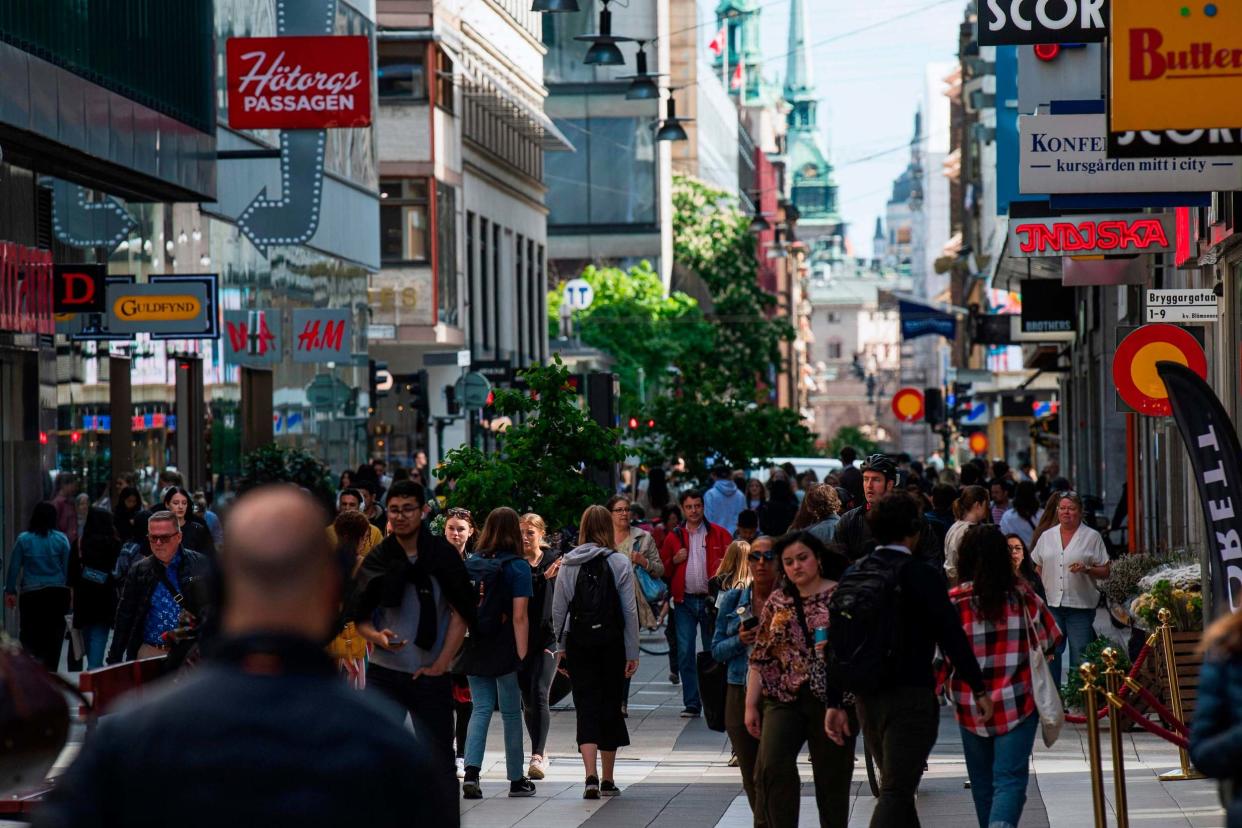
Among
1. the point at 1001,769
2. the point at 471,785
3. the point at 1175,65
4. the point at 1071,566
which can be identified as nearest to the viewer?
the point at 1001,769

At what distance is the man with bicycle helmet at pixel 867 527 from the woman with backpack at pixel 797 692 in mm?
1600

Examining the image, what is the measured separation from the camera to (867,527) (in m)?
12.3

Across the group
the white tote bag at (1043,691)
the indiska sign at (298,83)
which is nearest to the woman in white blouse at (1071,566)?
the white tote bag at (1043,691)

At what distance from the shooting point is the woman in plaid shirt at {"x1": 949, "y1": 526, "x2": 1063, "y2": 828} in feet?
32.2

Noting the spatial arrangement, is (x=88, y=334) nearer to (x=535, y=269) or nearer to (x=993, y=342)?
(x=993, y=342)

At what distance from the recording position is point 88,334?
84.2ft

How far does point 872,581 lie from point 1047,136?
7.43m

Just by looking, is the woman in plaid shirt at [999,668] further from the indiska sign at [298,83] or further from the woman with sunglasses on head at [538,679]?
the indiska sign at [298,83]

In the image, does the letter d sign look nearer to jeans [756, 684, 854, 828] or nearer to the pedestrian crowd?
the pedestrian crowd

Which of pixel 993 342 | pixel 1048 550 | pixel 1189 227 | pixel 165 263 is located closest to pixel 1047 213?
pixel 1189 227

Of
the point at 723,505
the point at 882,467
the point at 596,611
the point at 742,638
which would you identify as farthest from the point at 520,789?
the point at 723,505

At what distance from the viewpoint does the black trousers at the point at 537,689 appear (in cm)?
1398

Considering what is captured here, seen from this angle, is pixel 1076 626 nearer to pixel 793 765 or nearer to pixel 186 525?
pixel 186 525

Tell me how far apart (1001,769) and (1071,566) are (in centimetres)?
703
